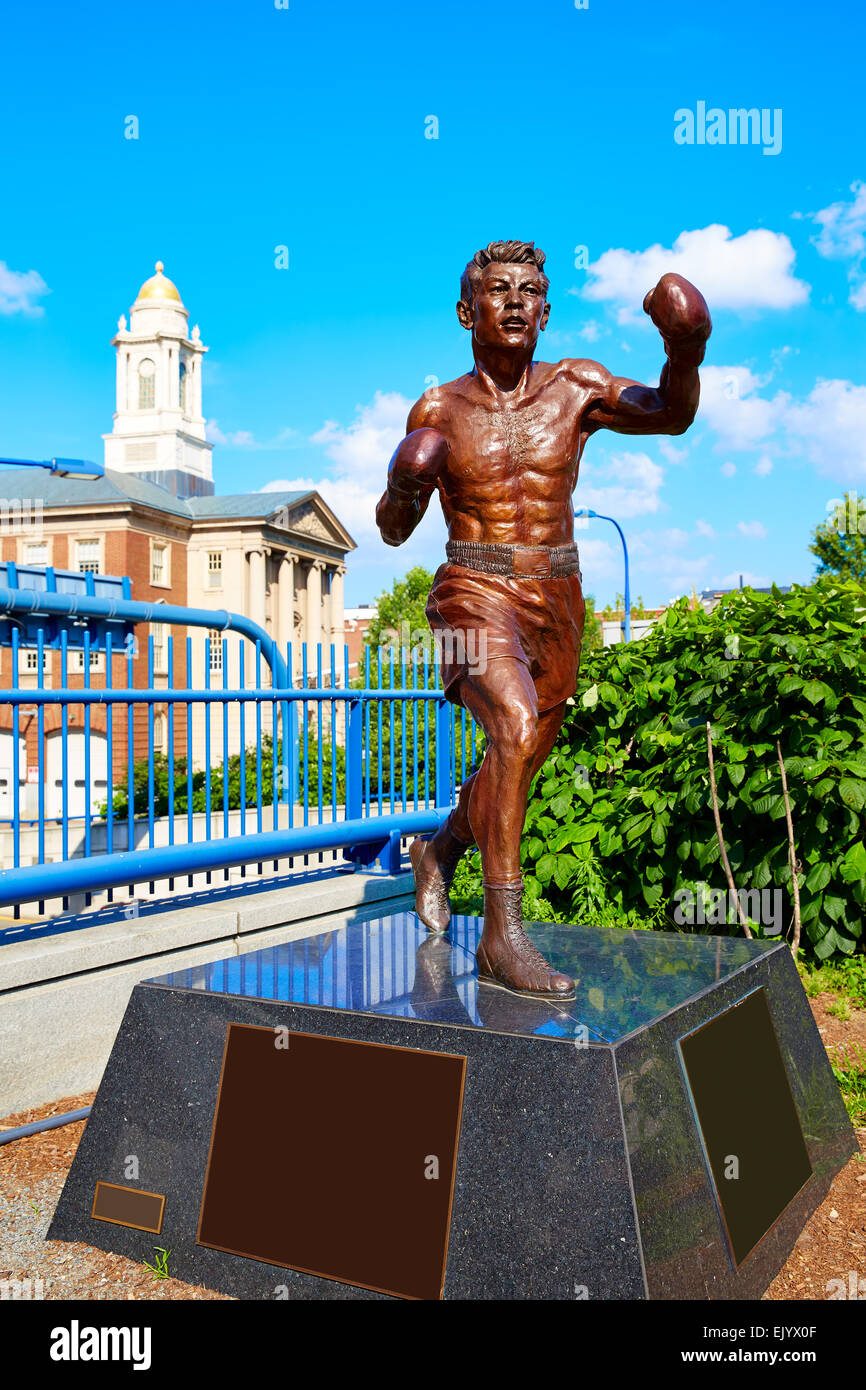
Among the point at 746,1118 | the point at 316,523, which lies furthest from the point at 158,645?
the point at 316,523

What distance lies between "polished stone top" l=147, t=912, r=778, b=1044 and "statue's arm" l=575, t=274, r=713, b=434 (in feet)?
5.83

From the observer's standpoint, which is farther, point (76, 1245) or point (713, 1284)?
point (76, 1245)

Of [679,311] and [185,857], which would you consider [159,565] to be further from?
[679,311]

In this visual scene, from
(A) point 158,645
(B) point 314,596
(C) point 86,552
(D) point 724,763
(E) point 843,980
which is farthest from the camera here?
(B) point 314,596

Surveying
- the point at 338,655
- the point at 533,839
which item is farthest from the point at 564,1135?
the point at 338,655

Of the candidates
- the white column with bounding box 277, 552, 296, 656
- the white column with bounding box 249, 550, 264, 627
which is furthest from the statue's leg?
the white column with bounding box 277, 552, 296, 656

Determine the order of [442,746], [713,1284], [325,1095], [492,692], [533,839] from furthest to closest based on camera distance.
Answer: [442,746] → [533,839] → [492,692] → [325,1095] → [713,1284]

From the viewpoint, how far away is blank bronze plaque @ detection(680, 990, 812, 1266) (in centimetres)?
288

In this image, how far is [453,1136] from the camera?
2717mm

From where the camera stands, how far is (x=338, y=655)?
21.1 ft

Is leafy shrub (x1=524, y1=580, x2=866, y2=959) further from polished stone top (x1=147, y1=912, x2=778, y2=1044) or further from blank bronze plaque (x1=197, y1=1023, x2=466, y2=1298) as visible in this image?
blank bronze plaque (x1=197, y1=1023, x2=466, y2=1298)

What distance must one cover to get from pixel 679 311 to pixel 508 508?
2.65ft

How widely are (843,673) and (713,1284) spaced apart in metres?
3.37

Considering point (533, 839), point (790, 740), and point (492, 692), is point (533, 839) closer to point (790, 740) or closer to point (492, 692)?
point (790, 740)
